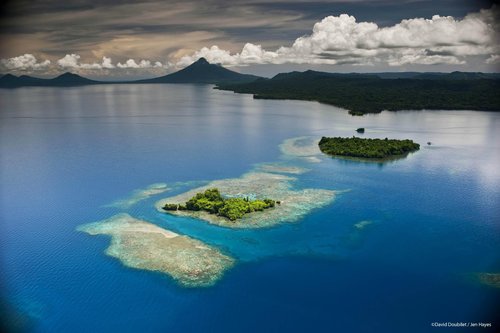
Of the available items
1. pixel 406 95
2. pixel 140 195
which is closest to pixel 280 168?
pixel 140 195

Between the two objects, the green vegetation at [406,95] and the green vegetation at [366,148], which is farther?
the green vegetation at [406,95]

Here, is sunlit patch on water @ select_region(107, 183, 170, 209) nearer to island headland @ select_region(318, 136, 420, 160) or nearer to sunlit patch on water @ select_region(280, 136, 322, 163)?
sunlit patch on water @ select_region(280, 136, 322, 163)

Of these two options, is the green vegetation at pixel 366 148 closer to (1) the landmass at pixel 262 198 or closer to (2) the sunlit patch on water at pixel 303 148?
(2) the sunlit patch on water at pixel 303 148

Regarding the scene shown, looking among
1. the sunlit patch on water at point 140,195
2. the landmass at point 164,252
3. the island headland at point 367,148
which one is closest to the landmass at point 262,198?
the sunlit patch on water at point 140,195

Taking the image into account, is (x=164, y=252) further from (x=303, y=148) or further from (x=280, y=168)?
(x=303, y=148)

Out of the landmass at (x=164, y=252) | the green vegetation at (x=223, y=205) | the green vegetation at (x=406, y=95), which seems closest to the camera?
the landmass at (x=164, y=252)

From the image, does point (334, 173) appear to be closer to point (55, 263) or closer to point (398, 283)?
point (398, 283)
